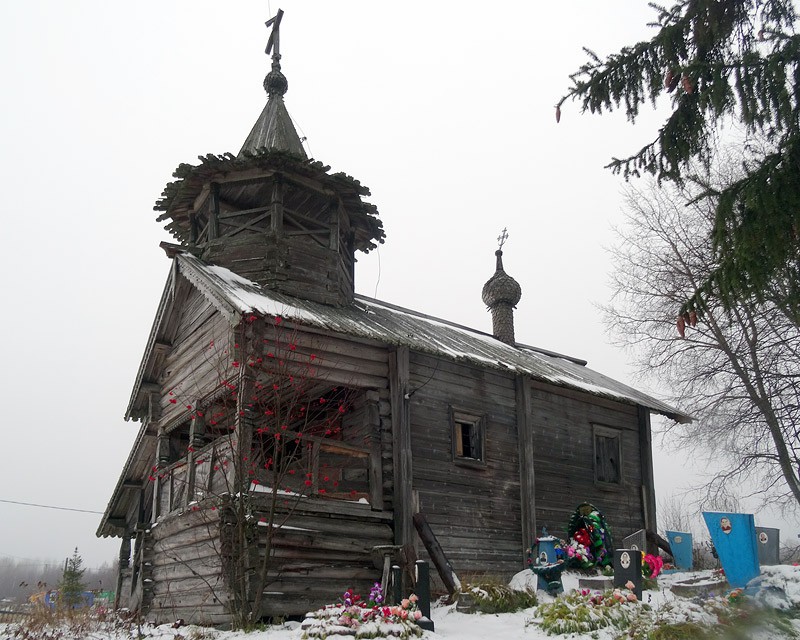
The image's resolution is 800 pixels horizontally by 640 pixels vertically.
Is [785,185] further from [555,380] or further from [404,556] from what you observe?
[555,380]

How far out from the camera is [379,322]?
51.5 feet

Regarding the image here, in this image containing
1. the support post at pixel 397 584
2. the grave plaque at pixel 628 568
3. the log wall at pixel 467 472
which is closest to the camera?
the support post at pixel 397 584

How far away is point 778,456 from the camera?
20.0m

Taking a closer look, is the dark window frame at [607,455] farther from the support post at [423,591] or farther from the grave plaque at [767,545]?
the support post at [423,591]

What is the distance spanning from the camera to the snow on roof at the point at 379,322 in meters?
12.9

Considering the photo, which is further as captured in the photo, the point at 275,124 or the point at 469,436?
the point at 275,124

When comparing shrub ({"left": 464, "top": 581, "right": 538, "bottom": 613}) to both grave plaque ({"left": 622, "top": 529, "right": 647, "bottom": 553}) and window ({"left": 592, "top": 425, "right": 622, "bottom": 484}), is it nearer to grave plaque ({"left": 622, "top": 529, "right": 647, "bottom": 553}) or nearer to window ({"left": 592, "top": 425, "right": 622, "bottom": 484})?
grave plaque ({"left": 622, "top": 529, "right": 647, "bottom": 553})

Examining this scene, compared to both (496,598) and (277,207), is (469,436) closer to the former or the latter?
(496,598)

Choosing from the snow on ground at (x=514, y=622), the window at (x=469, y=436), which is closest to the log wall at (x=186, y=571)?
Answer: the snow on ground at (x=514, y=622)

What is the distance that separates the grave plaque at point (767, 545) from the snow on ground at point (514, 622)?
1.70 metres

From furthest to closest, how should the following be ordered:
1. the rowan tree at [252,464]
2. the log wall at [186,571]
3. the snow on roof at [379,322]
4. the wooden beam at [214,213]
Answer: the wooden beam at [214,213]
the snow on roof at [379,322]
the log wall at [186,571]
the rowan tree at [252,464]

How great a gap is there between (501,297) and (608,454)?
7452 millimetres

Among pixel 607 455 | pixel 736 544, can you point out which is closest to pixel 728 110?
pixel 736 544

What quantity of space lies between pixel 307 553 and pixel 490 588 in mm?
2941
